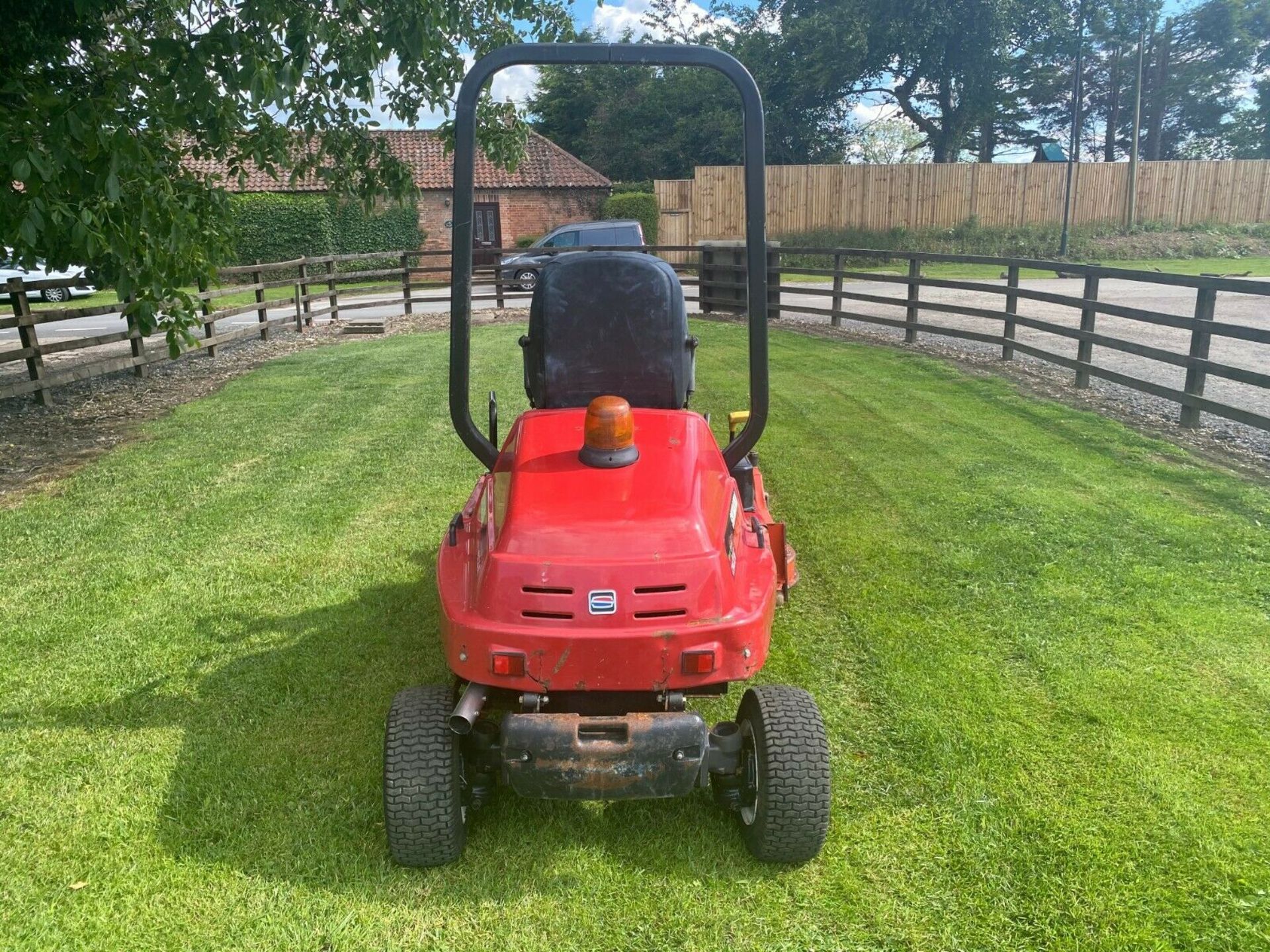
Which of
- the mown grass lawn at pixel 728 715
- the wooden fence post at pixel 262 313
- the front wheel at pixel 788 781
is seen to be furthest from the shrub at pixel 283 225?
the front wheel at pixel 788 781

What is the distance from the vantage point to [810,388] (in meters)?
9.24

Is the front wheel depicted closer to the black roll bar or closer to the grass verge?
the black roll bar

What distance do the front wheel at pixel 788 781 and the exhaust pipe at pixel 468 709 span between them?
2.57ft

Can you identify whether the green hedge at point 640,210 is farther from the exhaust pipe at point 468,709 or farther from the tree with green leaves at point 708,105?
the exhaust pipe at point 468,709

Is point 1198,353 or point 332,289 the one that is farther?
point 332,289

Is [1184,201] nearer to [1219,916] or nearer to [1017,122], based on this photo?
[1017,122]

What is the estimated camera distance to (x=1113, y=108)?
41.1m

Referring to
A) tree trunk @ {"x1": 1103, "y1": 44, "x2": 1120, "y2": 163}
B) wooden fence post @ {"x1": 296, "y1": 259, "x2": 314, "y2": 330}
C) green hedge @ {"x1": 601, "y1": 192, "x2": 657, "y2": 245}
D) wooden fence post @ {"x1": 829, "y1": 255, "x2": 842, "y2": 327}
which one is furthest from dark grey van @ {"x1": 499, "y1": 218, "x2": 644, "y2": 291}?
tree trunk @ {"x1": 1103, "y1": 44, "x2": 1120, "y2": 163}

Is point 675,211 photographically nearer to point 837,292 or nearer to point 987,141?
point 837,292

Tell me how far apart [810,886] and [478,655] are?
1.11 m

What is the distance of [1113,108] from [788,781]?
46.4 metres

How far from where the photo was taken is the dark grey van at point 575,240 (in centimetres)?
1831

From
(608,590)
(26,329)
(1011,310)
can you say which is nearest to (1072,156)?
(1011,310)

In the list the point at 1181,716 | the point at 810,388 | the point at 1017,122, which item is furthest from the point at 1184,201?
the point at 1181,716
